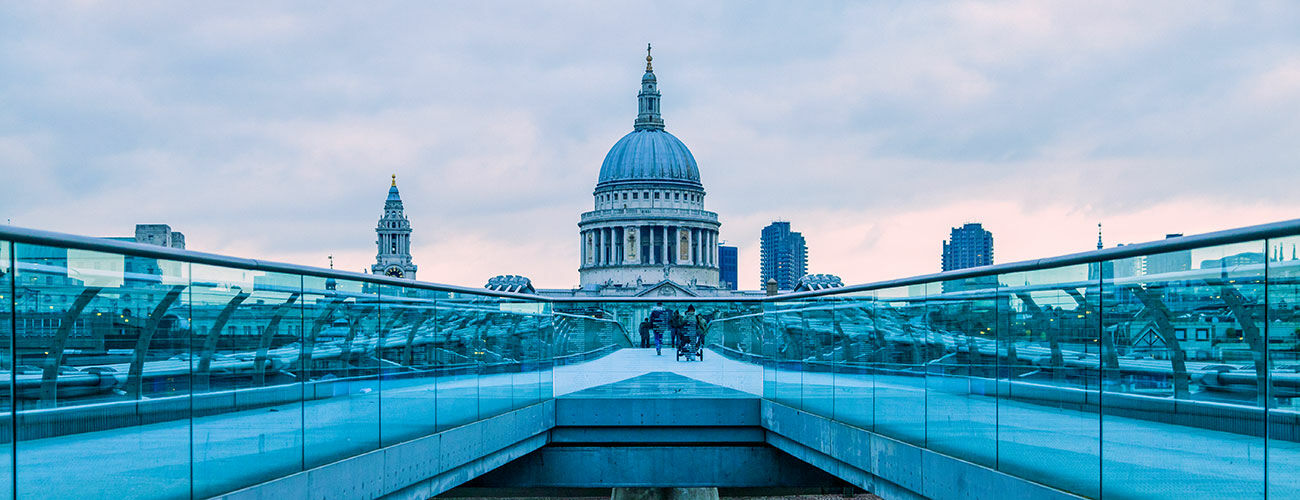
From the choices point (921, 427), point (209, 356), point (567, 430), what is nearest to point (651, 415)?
point (567, 430)

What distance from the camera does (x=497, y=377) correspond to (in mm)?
14883

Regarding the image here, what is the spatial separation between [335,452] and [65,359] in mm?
3451

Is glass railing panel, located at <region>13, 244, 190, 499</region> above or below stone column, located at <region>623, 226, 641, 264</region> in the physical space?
below

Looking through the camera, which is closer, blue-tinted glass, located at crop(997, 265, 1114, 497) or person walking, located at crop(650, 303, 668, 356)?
blue-tinted glass, located at crop(997, 265, 1114, 497)

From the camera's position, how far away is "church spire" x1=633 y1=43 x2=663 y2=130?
190m

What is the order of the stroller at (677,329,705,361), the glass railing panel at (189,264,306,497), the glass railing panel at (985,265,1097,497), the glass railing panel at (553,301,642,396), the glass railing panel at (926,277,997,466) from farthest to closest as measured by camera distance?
the stroller at (677,329,705,361), the glass railing panel at (553,301,642,396), the glass railing panel at (926,277,997,466), the glass railing panel at (189,264,306,497), the glass railing panel at (985,265,1097,497)

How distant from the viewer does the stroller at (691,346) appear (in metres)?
29.2

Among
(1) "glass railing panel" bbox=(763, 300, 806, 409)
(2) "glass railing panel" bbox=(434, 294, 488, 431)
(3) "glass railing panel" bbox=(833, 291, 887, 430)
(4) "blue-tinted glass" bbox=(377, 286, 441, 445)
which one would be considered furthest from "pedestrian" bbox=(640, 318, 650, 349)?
(4) "blue-tinted glass" bbox=(377, 286, 441, 445)

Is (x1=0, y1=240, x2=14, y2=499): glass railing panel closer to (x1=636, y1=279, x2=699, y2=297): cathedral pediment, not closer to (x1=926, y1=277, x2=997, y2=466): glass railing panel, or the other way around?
(x1=926, y1=277, x2=997, y2=466): glass railing panel

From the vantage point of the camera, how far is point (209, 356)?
7.71 meters

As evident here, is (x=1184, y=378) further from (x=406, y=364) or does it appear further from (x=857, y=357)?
(x=406, y=364)

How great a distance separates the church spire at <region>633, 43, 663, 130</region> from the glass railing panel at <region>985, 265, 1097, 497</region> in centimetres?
18098

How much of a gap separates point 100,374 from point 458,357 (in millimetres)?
6427

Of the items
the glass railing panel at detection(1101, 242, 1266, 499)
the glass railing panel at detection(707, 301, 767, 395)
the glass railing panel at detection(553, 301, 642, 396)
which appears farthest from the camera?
the glass railing panel at detection(553, 301, 642, 396)
